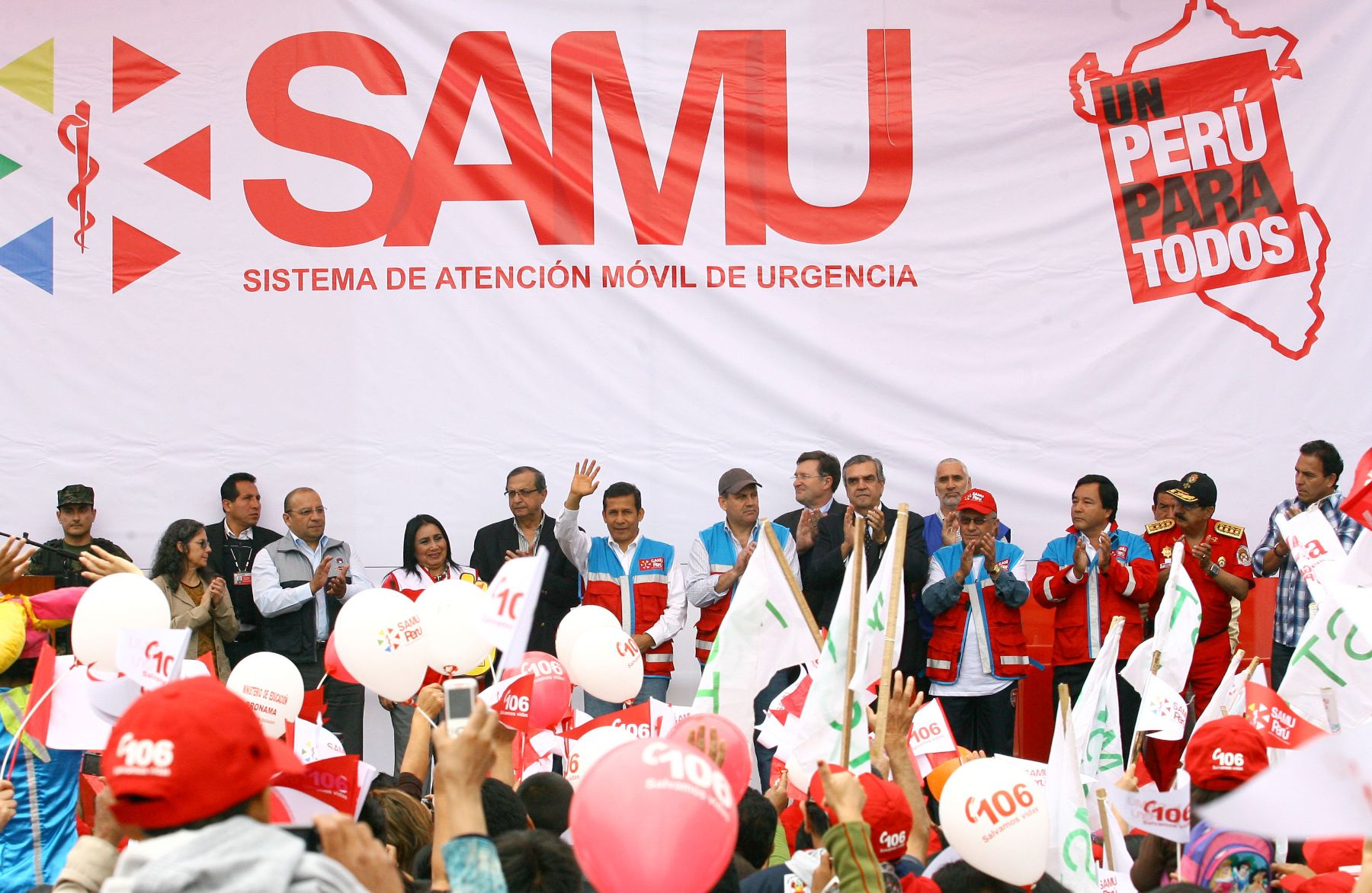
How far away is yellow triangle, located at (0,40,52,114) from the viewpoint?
8.05 m

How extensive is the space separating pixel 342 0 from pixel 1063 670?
5.08m

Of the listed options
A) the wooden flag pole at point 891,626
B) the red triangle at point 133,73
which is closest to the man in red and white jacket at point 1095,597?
the wooden flag pole at point 891,626

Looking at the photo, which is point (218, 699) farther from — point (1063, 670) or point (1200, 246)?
point (1200, 246)

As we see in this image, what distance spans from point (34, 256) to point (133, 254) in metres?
0.52

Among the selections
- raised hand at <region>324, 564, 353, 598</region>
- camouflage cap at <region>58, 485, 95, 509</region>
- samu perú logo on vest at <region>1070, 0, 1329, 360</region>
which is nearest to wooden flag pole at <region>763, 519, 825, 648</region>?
raised hand at <region>324, 564, 353, 598</region>

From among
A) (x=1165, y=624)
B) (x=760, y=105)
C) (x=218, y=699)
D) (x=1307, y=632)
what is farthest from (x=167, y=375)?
(x=218, y=699)

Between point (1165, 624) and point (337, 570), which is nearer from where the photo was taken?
point (1165, 624)

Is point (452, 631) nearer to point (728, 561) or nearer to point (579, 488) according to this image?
point (579, 488)

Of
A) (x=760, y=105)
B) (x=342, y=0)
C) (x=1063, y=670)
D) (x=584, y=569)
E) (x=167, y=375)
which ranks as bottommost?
(x=1063, y=670)

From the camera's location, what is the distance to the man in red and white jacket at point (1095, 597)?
718 cm

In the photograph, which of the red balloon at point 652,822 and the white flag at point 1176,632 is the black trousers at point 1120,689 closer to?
the white flag at point 1176,632

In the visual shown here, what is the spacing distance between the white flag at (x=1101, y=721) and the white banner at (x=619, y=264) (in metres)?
3.25

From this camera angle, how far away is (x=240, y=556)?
7.72 m

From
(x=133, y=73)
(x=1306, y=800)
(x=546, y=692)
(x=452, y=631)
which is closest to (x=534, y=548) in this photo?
(x=546, y=692)
